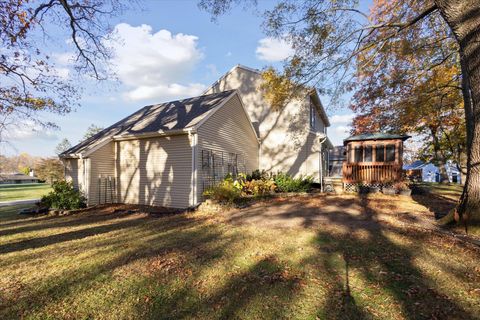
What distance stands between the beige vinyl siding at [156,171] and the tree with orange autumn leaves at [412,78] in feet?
Result: 25.5

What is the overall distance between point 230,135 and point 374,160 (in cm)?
838

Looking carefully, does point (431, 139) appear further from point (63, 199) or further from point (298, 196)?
point (63, 199)

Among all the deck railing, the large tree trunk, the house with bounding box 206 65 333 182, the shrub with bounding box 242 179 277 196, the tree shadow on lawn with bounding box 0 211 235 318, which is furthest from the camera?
the house with bounding box 206 65 333 182

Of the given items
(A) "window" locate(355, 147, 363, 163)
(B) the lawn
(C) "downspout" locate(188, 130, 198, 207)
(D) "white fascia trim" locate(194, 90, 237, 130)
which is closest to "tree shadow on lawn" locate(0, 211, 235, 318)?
(B) the lawn

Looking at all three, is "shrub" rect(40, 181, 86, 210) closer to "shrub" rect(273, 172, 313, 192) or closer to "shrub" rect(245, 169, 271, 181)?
"shrub" rect(245, 169, 271, 181)

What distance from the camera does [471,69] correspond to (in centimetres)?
623

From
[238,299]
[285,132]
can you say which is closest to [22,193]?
[285,132]

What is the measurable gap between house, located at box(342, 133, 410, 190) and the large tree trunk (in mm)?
7708

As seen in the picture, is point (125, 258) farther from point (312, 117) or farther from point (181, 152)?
point (312, 117)

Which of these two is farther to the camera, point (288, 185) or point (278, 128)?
point (278, 128)

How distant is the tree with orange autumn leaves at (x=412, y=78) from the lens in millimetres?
10133

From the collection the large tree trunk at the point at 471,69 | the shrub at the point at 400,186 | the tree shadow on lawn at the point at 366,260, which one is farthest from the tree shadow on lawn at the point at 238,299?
the shrub at the point at 400,186

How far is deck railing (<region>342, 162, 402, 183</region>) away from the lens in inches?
540

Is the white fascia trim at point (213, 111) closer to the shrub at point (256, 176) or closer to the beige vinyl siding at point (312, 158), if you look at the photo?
the shrub at point (256, 176)
